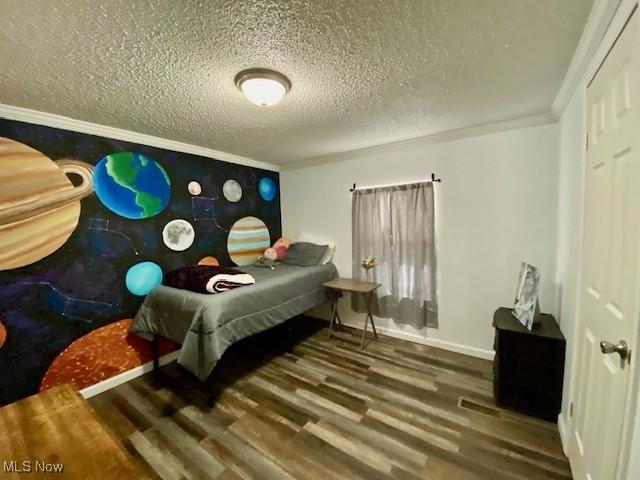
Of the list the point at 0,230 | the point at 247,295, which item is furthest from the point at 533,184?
the point at 0,230

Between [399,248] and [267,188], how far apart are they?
206 cm

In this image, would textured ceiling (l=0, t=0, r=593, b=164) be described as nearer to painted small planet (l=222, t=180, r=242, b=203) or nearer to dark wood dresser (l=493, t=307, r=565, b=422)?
painted small planet (l=222, t=180, r=242, b=203)

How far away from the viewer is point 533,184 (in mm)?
2293

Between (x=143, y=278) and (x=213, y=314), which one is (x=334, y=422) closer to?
(x=213, y=314)

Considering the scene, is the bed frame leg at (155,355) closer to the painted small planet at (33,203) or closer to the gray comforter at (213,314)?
the gray comforter at (213,314)

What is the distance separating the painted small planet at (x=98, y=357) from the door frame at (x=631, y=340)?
304 centimetres

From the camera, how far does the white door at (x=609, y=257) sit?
878mm

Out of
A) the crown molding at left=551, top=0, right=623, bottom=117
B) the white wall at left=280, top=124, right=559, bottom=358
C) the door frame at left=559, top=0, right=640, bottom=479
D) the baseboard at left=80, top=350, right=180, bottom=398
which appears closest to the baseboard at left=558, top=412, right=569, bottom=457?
the door frame at left=559, top=0, right=640, bottom=479

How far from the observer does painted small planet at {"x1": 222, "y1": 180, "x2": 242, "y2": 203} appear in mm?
3254

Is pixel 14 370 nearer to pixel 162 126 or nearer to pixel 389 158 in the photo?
pixel 162 126

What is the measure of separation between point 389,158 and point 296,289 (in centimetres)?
184

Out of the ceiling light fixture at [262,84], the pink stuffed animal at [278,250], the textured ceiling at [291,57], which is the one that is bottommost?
the pink stuffed animal at [278,250]

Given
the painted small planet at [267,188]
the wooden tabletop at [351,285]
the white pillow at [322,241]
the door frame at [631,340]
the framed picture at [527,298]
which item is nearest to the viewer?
the door frame at [631,340]

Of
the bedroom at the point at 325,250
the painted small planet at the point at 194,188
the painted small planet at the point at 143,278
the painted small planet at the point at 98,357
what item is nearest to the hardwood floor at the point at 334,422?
the bedroom at the point at 325,250
